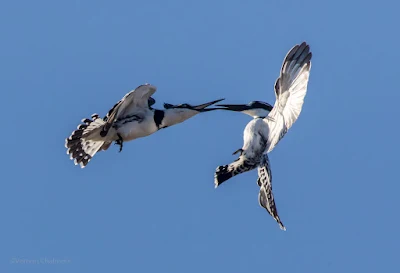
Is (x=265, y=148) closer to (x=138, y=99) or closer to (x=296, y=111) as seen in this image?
(x=296, y=111)

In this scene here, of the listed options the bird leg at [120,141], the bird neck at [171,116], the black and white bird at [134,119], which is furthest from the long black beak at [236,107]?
the bird leg at [120,141]

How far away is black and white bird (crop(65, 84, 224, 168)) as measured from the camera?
13.5 metres

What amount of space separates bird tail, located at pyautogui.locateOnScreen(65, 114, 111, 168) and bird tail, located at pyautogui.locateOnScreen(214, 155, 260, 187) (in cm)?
149

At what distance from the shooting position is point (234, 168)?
13.5 m

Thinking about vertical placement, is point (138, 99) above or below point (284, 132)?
above

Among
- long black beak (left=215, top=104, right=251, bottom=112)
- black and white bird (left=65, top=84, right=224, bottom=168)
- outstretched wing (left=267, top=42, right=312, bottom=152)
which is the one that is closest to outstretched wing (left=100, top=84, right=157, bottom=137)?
black and white bird (left=65, top=84, right=224, bottom=168)

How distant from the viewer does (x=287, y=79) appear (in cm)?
1295

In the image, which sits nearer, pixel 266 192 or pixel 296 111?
pixel 296 111

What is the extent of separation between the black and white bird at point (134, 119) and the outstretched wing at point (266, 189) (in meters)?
1.09

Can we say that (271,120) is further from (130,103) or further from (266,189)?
(130,103)

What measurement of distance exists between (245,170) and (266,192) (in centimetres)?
59

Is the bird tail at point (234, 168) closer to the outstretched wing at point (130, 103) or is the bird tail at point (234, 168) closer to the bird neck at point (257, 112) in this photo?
the bird neck at point (257, 112)

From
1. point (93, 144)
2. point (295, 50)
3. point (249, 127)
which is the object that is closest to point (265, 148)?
point (249, 127)

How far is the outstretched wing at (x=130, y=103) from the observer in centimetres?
1332
